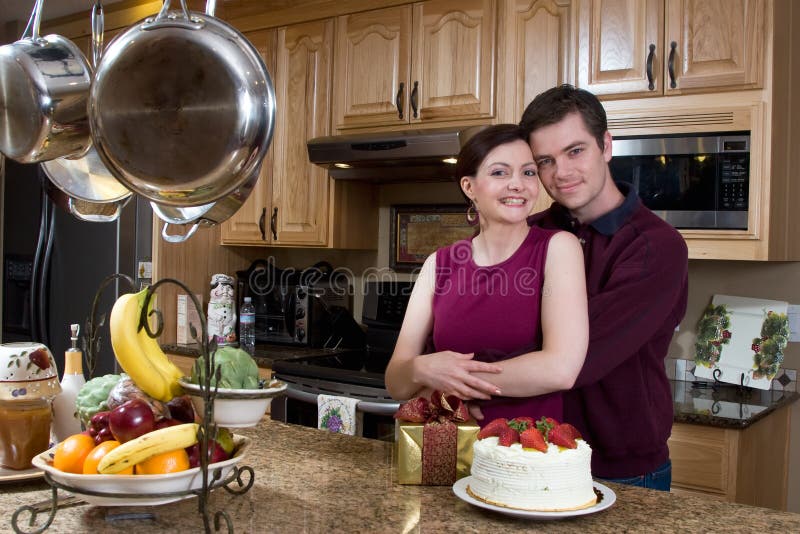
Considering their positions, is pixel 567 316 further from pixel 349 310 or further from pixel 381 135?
pixel 349 310

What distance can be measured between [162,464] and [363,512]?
333 millimetres

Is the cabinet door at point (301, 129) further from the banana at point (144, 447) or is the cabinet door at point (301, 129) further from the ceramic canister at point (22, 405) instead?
the banana at point (144, 447)

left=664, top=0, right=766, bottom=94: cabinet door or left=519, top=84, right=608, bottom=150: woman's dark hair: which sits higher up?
left=664, top=0, right=766, bottom=94: cabinet door

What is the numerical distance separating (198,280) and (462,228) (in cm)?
137

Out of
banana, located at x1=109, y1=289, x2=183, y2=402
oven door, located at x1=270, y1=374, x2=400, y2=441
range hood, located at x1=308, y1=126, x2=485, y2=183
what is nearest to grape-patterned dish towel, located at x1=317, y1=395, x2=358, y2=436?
oven door, located at x1=270, y1=374, x2=400, y2=441

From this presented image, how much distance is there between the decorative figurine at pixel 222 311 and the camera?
365cm

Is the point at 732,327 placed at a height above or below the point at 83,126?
below

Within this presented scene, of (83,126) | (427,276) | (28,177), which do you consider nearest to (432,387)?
(427,276)

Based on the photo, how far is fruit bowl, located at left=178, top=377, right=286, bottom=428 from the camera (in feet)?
3.59

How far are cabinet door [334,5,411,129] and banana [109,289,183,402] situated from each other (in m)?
2.17

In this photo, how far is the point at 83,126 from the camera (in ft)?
4.02

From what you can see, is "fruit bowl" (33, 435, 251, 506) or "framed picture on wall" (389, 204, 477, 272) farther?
"framed picture on wall" (389, 204, 477, 272)

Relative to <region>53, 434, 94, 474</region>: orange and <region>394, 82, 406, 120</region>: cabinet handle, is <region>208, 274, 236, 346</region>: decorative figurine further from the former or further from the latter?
<region>53, 434, 94, 474</region>: orange

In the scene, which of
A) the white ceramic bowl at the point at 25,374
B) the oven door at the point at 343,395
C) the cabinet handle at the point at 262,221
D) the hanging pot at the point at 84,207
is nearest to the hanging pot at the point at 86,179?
the hanging pot at the point at 84,207
